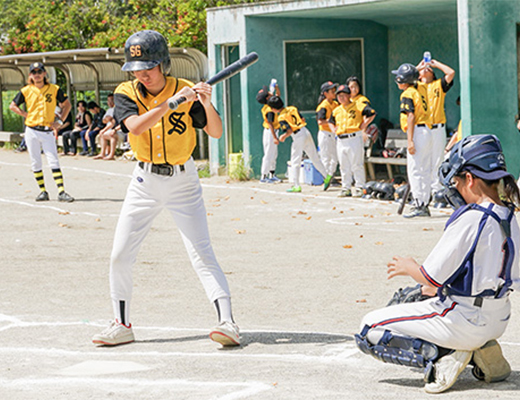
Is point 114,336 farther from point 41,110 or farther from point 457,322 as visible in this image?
point 41,110

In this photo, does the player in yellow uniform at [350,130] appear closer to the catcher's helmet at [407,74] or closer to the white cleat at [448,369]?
the catcher's helmet at [407,74]

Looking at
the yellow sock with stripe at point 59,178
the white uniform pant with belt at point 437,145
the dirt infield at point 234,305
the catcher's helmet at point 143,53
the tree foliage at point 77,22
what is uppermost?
the tree foliage at point 77,22

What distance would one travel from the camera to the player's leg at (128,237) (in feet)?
21.5

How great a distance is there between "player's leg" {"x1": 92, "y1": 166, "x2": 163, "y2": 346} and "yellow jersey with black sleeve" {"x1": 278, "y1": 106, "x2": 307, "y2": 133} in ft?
38.2

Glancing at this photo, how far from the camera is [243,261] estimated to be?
405 inches

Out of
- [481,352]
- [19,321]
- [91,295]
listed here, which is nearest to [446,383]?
[481,352]

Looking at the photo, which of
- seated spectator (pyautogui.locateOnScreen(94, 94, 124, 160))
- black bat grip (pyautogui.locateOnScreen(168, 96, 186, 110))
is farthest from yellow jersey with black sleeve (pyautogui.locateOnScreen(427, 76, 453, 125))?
seated spectator (pyautogui.locateOnScreen(94, 94, 124, 160))

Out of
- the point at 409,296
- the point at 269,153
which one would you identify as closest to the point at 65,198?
the point at 269,153

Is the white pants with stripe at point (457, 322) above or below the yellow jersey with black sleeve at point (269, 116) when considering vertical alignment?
below

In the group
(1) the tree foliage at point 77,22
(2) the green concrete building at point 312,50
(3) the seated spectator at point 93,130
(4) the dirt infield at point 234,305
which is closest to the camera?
(4) the dirt infield at point 234,305

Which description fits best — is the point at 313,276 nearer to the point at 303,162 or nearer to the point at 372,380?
the point at 372,380

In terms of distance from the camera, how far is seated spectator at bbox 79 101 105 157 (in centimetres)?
2775

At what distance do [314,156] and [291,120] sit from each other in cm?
80

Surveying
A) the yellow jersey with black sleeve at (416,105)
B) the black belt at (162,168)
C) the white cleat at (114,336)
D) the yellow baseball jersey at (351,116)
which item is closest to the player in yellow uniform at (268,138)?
the yellow baseball jersey at (351,116)
